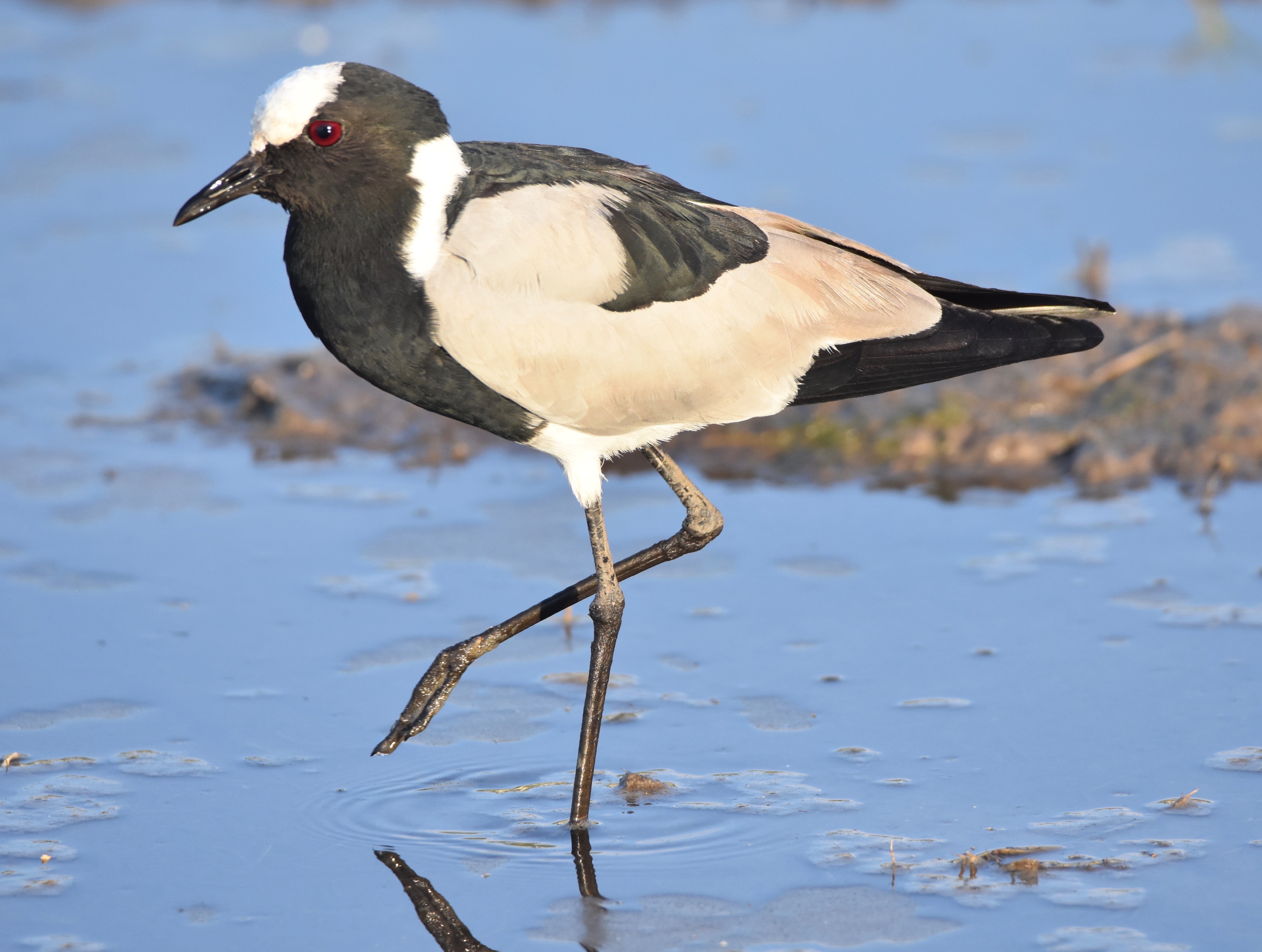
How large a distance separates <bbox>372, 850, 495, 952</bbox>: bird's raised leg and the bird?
49 centimetres

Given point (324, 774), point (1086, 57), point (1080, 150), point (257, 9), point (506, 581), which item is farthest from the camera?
point (257, 9)

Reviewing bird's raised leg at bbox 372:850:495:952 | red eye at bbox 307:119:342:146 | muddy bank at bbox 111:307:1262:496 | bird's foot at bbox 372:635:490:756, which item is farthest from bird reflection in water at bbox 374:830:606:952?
muddy bank at bbox 111:307:1262:496

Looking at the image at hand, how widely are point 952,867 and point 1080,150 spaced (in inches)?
272

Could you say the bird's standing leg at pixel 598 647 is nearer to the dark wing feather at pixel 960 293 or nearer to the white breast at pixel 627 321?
the white breast at pixel 627 321

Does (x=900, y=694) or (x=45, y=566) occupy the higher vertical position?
(x=45, y=566)

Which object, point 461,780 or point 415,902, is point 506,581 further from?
point 415,902

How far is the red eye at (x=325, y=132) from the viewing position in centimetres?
448

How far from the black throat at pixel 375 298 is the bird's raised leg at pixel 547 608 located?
79 centimetres

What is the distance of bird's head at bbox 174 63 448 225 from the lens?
4.46 meters

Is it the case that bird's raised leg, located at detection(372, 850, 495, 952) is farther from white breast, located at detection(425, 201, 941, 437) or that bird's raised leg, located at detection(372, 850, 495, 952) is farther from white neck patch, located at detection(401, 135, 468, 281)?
white neck patch, located at detection(401, 135, 468, 281)

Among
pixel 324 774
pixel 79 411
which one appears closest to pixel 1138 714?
pixel 324 774

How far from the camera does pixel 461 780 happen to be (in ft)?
15.8

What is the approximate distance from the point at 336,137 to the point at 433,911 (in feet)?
6.60

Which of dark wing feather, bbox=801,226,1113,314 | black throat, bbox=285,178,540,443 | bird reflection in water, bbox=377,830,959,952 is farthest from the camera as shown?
dark wing feather, bbox=801,226,1113,314
